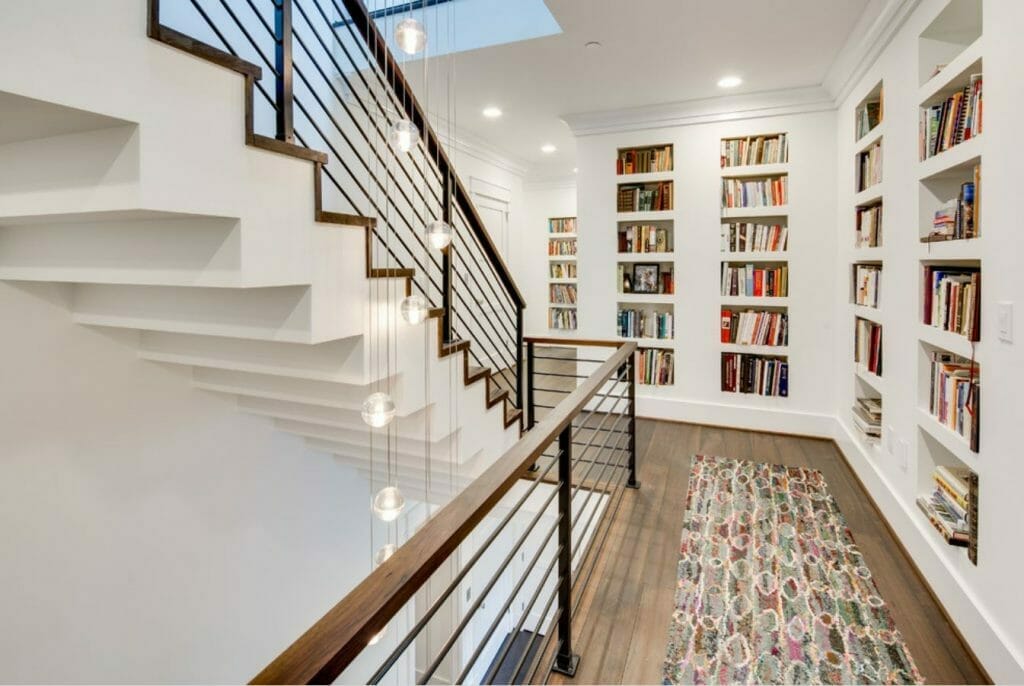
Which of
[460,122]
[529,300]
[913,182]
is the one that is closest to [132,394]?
[460,122]

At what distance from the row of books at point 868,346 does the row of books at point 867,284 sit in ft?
0.42

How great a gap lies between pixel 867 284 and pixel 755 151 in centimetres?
144

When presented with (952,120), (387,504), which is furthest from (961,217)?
(387,504)

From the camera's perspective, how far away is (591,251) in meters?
4.46

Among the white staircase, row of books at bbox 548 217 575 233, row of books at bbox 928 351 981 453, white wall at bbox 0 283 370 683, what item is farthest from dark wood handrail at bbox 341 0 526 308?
row of books at bbox 548 217 575 233

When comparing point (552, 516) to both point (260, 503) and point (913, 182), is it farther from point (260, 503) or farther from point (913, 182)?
point (913, 182)

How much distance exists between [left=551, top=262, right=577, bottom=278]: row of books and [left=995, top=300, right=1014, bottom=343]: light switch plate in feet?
17.3

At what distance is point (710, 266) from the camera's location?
409 cm

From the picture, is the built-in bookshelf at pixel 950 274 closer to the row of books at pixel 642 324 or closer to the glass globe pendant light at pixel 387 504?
the glass globe pendant light at pixel 387 504

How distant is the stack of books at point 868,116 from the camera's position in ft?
9.56

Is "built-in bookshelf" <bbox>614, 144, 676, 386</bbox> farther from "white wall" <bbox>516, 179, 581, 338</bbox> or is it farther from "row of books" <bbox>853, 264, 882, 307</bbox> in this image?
"white wall" <bbox>516, 179, 581, 338</bbox>

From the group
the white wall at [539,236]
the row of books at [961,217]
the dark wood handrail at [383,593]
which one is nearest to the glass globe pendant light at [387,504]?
the dark wood handrail at [383,593]

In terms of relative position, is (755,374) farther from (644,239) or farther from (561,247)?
(561,247)

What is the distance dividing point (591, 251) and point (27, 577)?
3984 millimetres
